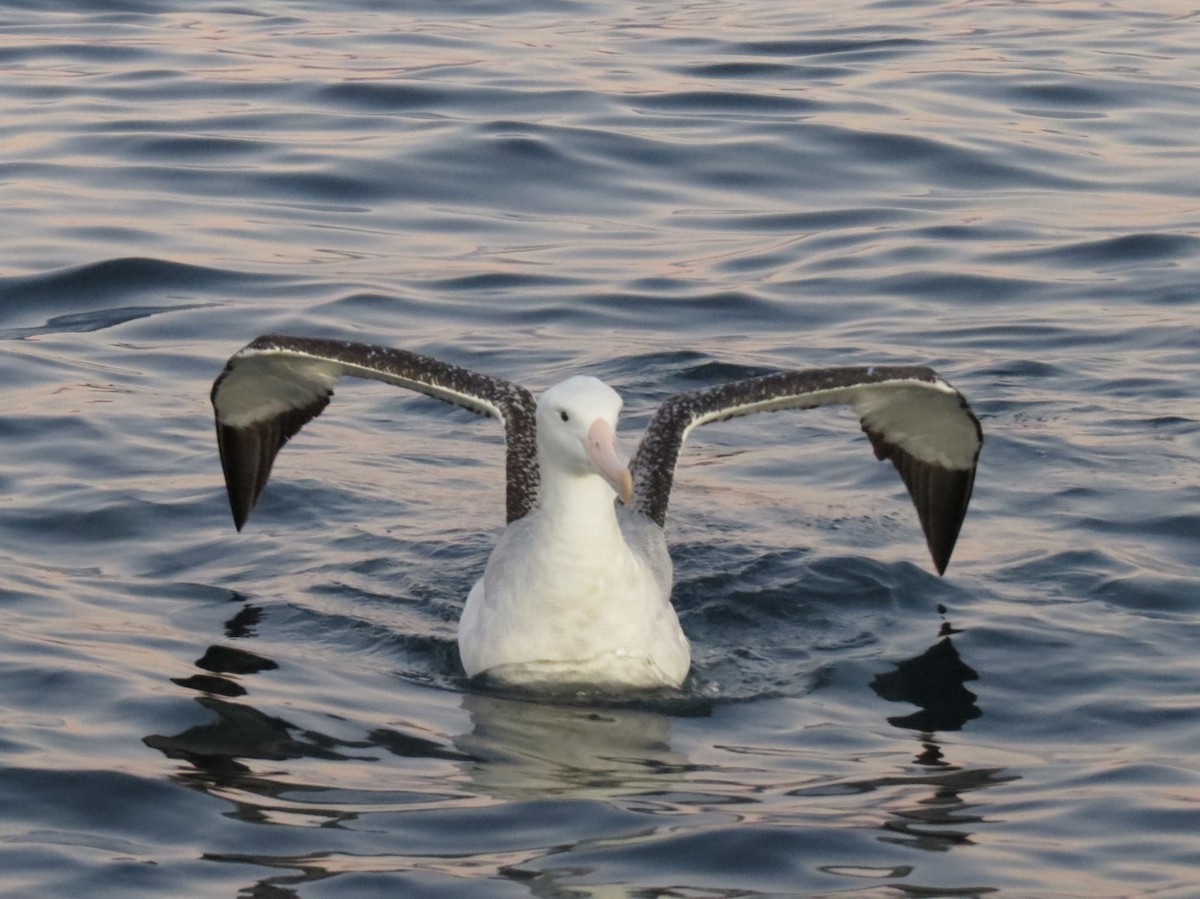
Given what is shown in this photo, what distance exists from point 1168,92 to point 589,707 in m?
14.5

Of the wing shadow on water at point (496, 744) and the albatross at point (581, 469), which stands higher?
the albatross at point (581, 469)

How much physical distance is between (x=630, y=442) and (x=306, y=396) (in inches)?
93.2

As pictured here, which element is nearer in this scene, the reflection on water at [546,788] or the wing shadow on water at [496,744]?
the reflection on water at [546,788]

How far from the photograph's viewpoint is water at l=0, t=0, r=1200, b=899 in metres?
7.49

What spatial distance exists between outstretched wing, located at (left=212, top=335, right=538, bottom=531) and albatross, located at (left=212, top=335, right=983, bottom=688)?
1 centimetres

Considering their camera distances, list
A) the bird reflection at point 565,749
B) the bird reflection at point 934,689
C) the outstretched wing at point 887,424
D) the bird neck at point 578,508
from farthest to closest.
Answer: the outstretched wing at point 887,424 → the bird neck at point 578,508 → the bird reflection at point 934,689 → the bird reflection at point 565,749

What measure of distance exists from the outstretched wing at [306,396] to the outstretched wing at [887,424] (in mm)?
653

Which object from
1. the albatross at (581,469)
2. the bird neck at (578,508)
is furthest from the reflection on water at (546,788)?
the bird neck at (578,508)

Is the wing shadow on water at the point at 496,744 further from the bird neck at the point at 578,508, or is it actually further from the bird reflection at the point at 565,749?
the bird neck at the point at 578,508

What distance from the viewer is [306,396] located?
1145 centimetres

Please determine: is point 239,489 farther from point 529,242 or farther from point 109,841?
point 529,242

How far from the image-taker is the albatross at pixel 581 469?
9148 millimetres

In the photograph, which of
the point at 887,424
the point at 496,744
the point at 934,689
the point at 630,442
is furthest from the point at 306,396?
the point at 934,689

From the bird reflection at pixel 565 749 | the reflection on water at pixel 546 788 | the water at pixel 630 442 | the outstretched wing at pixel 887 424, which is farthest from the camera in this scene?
the outstretched wing at pixel 887 424
